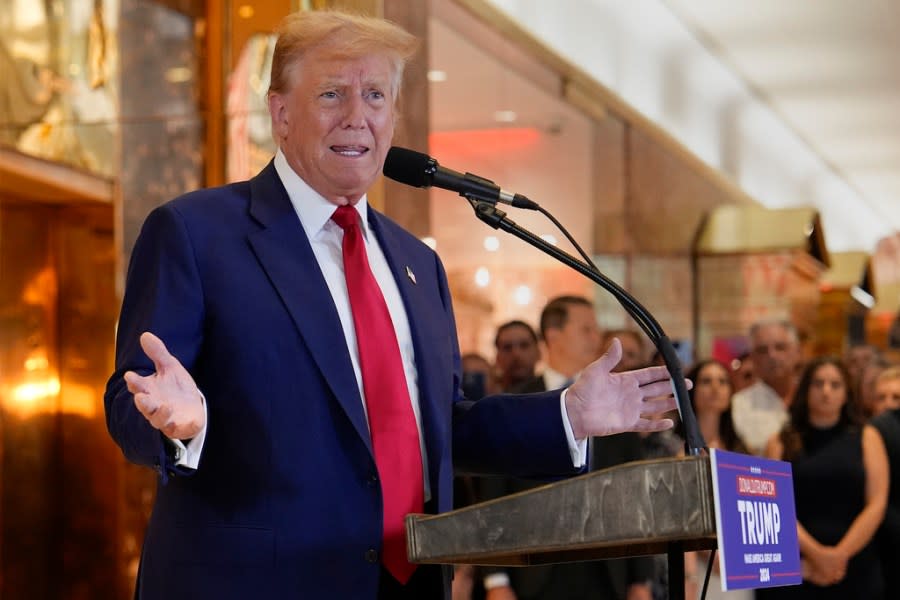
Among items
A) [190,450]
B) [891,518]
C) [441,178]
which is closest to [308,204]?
[441,178]

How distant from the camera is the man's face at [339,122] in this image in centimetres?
258

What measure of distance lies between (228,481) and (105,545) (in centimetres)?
360

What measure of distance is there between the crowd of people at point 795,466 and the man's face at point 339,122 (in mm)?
2753

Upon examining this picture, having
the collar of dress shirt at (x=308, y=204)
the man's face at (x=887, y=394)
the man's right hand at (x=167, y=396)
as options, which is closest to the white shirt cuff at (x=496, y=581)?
the man's face at (x=887, y=394)

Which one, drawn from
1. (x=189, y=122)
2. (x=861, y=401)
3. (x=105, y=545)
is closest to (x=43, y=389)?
(x=105, y=545)

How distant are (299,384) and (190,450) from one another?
275mm

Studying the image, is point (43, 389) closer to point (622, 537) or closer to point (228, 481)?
point (228, 481)

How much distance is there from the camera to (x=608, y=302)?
33.8 ft

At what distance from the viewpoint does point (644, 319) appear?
87.8 inches

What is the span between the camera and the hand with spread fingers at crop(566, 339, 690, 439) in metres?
2.45

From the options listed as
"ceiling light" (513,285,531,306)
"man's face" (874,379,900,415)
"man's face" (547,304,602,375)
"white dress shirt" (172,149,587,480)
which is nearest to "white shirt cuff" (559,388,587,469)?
"white dress shirt" (172,149,587,480)

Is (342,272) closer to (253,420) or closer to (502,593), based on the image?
(253,420)

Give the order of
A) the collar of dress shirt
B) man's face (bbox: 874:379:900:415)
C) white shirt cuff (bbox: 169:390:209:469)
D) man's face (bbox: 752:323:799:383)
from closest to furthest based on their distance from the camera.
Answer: white shirt cuff (bbox: 169:390:209:469) < the collar of dress shirt < man's face (bbox: 874:379:900:415) < man's face (bbox: 752:323:799:383)

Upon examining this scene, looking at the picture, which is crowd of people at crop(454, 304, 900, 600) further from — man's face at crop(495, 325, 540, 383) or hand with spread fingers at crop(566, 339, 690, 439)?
hand with spread fingers at crop(566, 339, 690, 439)
